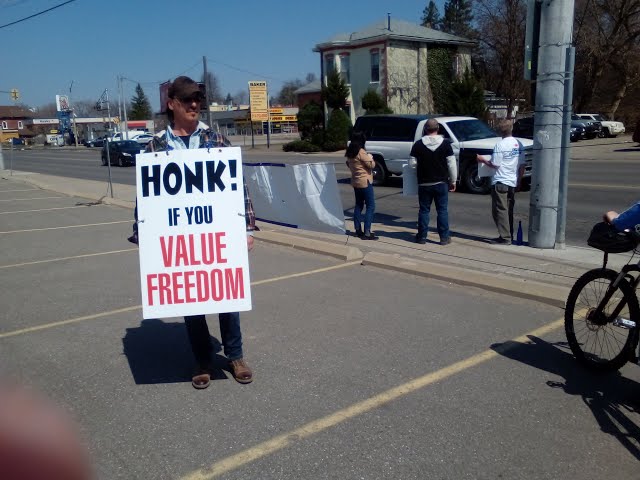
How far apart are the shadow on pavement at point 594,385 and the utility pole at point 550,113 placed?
11.9 feet

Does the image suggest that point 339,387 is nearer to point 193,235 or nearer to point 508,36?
point 193,235

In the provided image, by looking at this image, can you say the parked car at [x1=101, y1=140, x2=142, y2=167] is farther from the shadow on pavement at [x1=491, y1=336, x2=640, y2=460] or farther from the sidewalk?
the shadow on pavement at [x1=491, y1=336, x2=640, y2=460]

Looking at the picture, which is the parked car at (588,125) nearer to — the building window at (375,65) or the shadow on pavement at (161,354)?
the building window at (375,65)

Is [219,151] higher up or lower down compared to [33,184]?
higher up

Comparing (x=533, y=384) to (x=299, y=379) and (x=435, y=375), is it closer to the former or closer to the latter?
(x=435, y=375)

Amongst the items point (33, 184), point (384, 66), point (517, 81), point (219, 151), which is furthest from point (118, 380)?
point (517, 81)

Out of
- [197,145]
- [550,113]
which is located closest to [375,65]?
[550,113]

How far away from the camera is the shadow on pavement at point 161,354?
4.53 meters

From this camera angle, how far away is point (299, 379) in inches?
172

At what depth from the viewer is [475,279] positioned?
6605mm

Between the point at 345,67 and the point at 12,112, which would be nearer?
the point at 345,67

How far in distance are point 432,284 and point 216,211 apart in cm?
328

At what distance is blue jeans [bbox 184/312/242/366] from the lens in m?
4.35

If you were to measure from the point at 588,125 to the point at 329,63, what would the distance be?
64.2 feet
